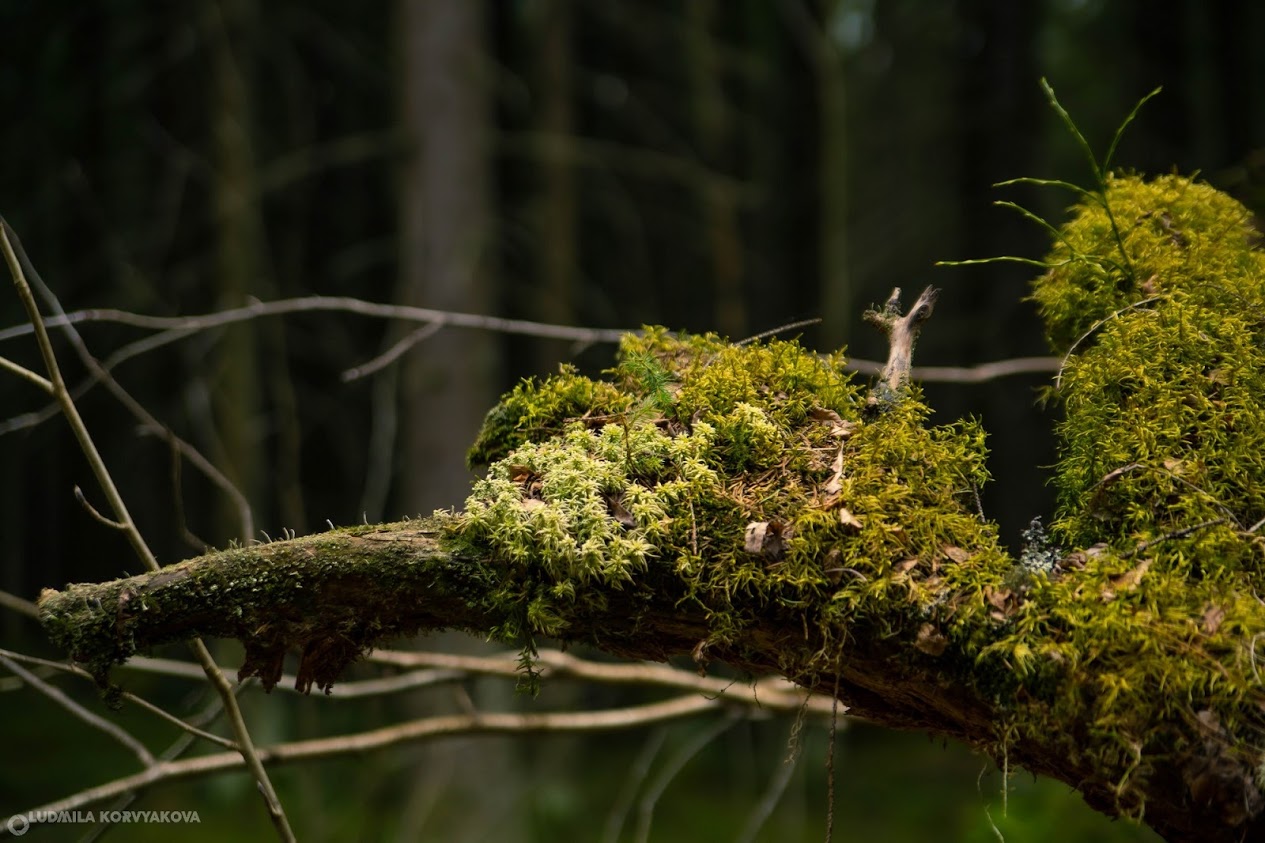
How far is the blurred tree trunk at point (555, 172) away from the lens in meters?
7.03

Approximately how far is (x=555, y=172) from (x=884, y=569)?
6465mm

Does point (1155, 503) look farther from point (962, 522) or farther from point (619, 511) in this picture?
point (619, 511)

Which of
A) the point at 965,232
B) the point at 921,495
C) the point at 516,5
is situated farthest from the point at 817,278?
the point at 921,495

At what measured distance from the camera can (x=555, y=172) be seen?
717 cm

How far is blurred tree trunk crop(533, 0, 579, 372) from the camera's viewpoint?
703 centimetres

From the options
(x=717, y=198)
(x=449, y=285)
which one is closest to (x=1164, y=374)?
→ (x=449, y=285)

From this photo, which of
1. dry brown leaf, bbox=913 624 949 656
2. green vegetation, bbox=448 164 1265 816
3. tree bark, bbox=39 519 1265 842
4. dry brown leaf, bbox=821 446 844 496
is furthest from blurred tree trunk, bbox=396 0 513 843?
dry brown leaf, bbox=913 624 949 656

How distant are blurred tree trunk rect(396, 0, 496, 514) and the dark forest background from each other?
0.06ft

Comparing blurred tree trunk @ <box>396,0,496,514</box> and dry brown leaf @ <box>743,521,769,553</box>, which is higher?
blurred tree trunk @ <box>396,0,496,514</box>

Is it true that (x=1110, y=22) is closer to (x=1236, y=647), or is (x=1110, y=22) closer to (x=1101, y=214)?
(x=1101, y=214)

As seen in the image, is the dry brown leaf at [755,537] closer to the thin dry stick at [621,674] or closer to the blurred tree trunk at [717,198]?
the thin dry stick at [621,674]

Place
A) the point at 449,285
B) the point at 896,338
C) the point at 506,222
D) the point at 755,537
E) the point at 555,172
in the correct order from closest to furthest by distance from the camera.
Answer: the point at 755,537 < the point at 896,338 < the point at 449,285 < the point at 506,222 < the point at 555,172

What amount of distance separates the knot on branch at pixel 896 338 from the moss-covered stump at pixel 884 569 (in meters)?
0.02

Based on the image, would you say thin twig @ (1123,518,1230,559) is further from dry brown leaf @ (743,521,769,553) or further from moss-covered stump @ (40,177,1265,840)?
dry brown leaf @ (743,521,769,553)
